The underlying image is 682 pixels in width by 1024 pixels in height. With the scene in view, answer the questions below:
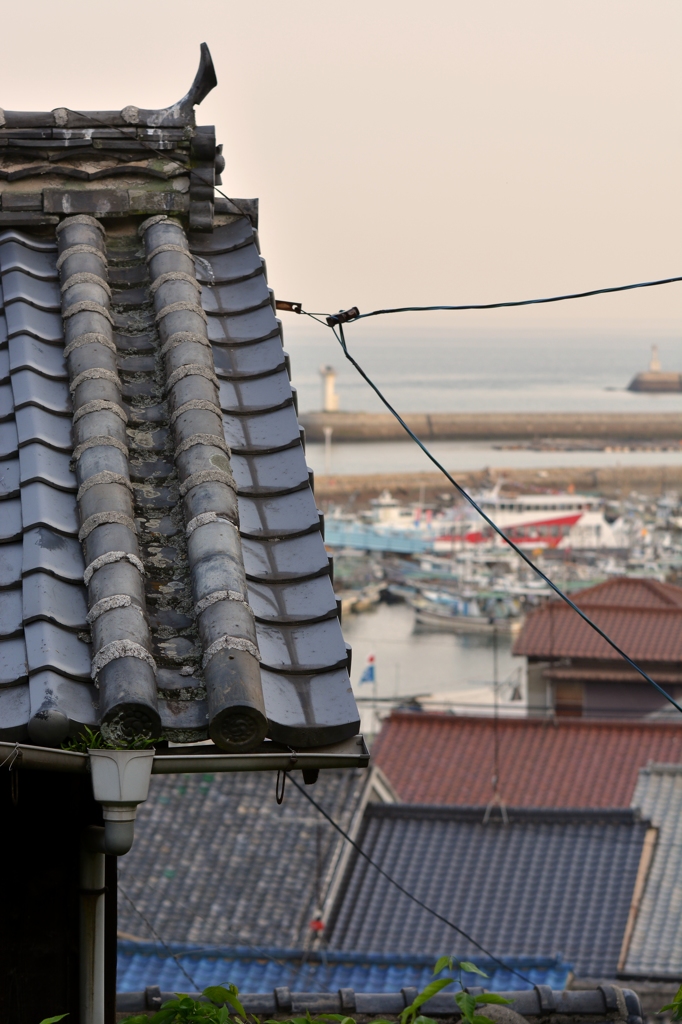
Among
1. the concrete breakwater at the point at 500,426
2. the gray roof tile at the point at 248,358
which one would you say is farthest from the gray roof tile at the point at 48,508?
the concrete breakwater at the point at 500,426

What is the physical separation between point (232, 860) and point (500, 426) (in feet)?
247

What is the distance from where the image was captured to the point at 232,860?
1825cm

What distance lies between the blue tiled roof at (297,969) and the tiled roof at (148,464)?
8992mm

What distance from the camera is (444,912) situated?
17.4 metres

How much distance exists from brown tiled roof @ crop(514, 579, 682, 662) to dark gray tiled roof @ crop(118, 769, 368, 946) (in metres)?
9.71

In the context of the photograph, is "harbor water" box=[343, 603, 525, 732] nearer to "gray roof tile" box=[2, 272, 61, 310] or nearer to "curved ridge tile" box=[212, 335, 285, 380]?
"curved ridge tile" box=[212, 335, 285, 380]

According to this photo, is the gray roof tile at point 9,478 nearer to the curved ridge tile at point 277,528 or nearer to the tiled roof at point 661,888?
the curved ridge tile at point 277,528

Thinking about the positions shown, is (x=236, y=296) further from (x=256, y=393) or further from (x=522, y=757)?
(x=522, y=757)

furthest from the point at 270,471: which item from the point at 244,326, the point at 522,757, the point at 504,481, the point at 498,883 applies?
the point at 504,481

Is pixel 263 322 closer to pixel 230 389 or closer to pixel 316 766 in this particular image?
pixel 230 389

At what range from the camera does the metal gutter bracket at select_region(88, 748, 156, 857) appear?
A: 2557 millimetres

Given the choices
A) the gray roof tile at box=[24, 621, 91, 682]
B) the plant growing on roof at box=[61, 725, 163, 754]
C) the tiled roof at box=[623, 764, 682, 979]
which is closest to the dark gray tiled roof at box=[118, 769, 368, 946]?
the tiled roof at box=[623, 764, 682, 979]

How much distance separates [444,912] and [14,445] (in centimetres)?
1549

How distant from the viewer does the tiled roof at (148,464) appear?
8.94 feet
